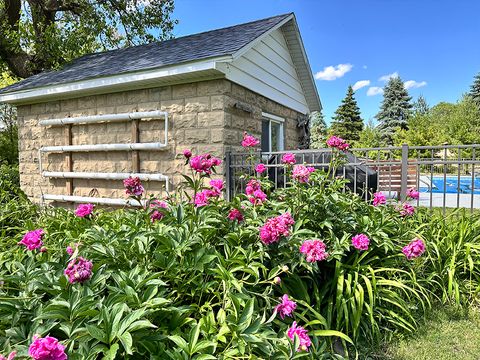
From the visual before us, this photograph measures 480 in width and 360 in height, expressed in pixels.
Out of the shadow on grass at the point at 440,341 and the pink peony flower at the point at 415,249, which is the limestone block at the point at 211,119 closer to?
the pink peony flower at the point at 415,249

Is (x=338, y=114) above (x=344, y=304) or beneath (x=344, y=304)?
above

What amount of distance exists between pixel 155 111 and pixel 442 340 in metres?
4.79

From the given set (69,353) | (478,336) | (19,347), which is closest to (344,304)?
(478,336)

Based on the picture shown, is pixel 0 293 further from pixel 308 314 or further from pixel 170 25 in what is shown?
pixel 170 25

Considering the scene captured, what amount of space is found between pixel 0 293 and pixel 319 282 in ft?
7.30

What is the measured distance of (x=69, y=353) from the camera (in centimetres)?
120

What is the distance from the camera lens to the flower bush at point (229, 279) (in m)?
1.38

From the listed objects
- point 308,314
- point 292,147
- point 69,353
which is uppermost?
point 292,147

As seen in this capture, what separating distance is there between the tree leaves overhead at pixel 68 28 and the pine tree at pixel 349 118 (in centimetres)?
2062

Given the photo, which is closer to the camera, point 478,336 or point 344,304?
point 344,304

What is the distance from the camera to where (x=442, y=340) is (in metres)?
2.46

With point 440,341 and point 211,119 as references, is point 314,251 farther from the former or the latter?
point 211,119

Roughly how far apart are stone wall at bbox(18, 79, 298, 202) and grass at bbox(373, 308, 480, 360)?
10.9 feet

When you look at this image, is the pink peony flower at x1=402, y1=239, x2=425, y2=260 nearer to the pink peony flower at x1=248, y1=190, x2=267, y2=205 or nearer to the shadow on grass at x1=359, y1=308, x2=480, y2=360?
the shadow on grass at x1=359, y1=308, x2=480, y2=360
